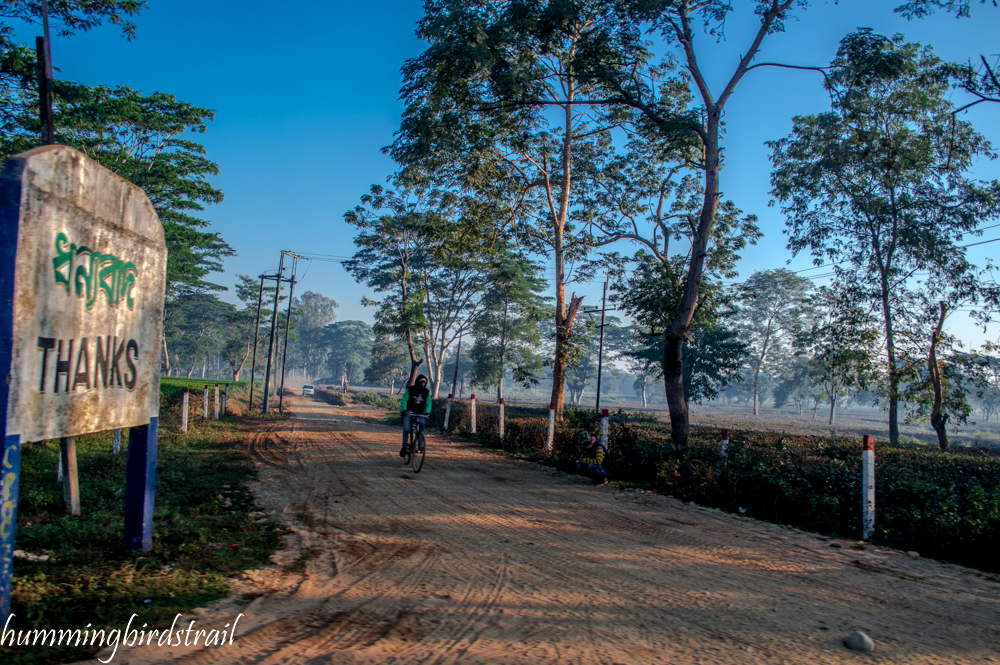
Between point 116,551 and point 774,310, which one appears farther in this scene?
point 774,310

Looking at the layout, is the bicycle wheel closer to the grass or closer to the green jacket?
the green jacket

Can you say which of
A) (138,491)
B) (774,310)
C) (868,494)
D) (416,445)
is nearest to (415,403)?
(416,445)

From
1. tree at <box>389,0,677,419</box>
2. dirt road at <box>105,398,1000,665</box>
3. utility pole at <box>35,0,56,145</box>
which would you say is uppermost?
tree at <box>389,0,677,419</box>

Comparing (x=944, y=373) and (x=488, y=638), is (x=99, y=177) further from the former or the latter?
(x=944, y=373)

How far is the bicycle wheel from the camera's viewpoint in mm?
10320

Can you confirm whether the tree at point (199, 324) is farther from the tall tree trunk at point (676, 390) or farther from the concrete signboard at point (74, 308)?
the concrete signboard at point (74, 308)

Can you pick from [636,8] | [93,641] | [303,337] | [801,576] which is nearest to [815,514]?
[801,576]

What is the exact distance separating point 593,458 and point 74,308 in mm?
8523

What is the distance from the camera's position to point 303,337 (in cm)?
11300

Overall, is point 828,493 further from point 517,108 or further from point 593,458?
point 517,108

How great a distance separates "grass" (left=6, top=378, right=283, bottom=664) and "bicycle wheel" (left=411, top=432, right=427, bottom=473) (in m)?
3.06

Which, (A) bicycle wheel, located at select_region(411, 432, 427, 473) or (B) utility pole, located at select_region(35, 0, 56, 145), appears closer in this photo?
(B) utility pole, located at select_region(35, 0, 56, 145)

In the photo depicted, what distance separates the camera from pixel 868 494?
658cm

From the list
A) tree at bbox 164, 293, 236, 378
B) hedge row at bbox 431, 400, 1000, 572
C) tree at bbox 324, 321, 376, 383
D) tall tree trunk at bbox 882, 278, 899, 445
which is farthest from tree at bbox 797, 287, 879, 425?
tree at bbox 324, 321, 376, 383
